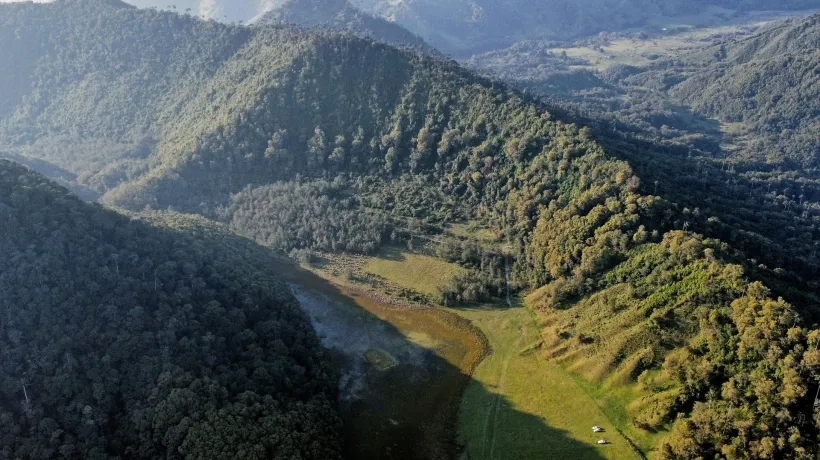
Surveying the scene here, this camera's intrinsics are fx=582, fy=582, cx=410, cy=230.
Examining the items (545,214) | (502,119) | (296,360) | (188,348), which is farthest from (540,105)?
(188,348)

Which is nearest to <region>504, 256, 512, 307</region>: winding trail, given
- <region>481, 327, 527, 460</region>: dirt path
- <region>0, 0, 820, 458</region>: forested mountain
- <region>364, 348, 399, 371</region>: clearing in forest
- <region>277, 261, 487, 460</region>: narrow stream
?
<region>0, 0, 820, 458</region>: forested mountain

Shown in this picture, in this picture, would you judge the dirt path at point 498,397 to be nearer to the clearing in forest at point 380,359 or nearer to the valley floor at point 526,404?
the valley floor at point 526,404

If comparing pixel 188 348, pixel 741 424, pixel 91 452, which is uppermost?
pixel 741 424

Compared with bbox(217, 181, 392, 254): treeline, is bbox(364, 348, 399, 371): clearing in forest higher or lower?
lower

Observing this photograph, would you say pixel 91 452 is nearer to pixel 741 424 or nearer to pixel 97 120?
pixel 741 424

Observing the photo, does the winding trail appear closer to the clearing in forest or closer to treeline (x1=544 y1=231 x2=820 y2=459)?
treeline (x1=544 y1=231 x2=820 y2=459)
